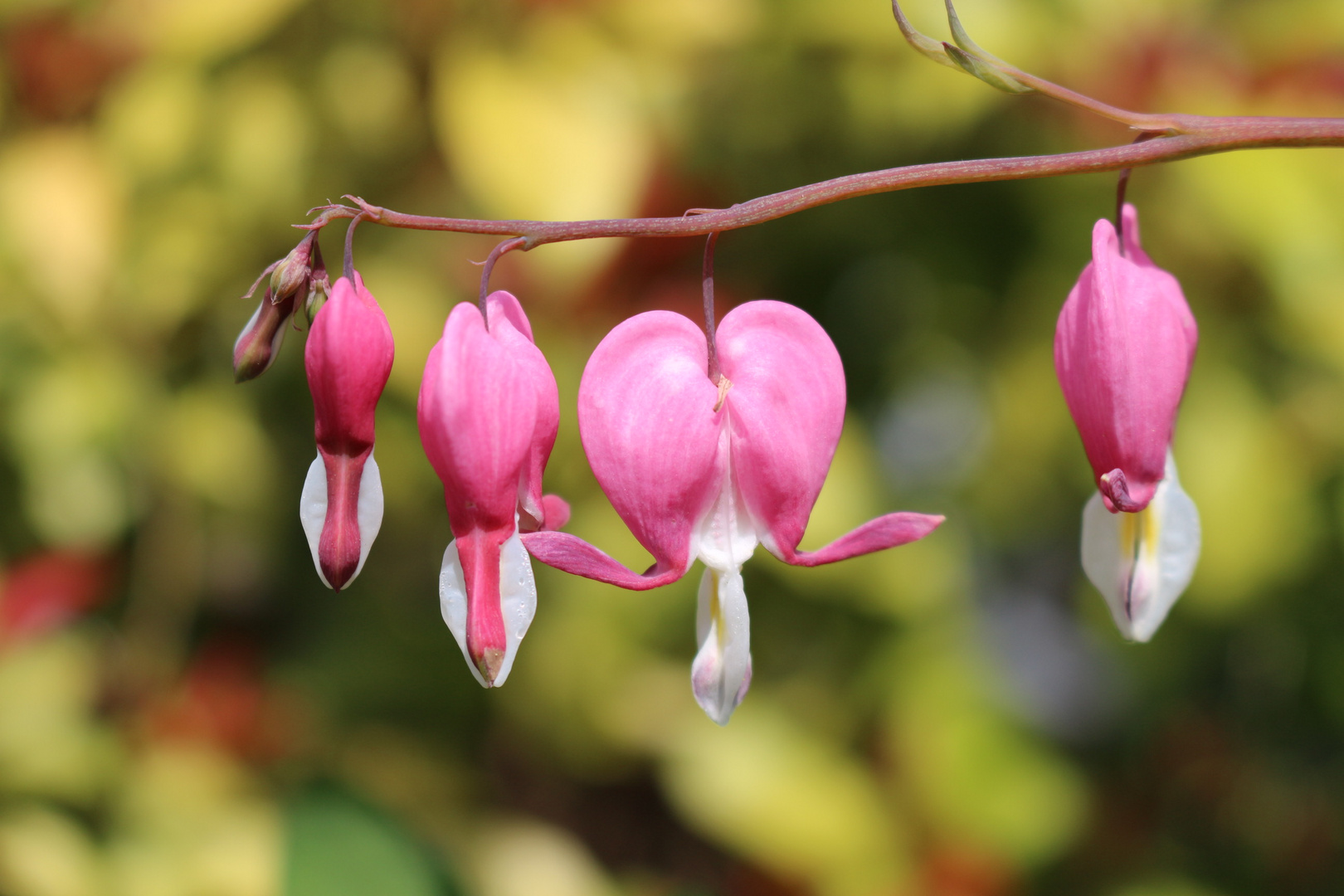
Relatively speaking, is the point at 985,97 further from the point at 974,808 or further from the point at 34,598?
the point at 34,598

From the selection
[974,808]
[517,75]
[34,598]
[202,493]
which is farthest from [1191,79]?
[34,598]

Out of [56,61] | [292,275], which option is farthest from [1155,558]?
[56,61]

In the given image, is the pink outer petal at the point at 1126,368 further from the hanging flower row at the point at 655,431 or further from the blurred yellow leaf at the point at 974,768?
the blurred yellow leaf at the point at 974,768

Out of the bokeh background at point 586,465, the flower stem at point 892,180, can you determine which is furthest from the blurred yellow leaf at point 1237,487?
the flower stem at point 892,180

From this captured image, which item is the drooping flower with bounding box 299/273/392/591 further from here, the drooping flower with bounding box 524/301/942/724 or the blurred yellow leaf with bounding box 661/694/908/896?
the blurred yellow leaf with bounding box 661/694/908/896

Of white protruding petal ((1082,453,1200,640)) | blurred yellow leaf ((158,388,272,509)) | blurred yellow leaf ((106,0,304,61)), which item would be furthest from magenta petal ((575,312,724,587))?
blurred yellow leaf ((158,388,272,509))

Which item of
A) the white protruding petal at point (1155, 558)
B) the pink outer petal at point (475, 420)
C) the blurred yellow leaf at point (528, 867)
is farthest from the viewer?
the blurred yellow leaf at point (528, 867)
